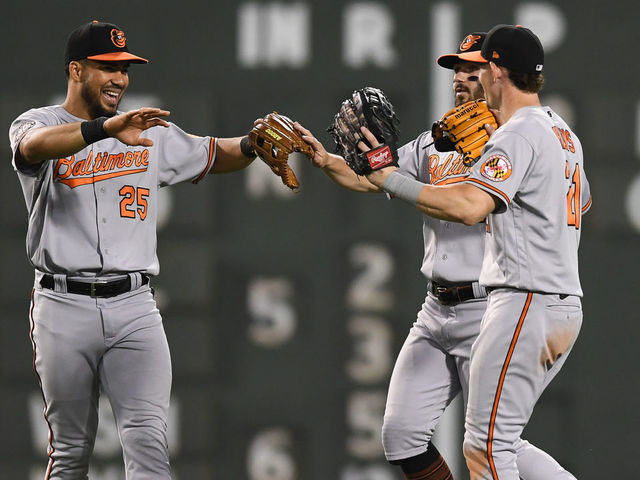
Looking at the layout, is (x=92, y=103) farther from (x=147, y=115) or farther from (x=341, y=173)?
(x=341, y=173)

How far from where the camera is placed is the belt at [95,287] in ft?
10.5

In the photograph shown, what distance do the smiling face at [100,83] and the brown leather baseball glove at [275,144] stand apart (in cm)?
46

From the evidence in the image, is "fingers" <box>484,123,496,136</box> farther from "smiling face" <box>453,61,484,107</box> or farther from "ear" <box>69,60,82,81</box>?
"ear" <box>69,60,82,81</box>

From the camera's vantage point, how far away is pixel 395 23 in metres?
4.21

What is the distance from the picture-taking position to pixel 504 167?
279cm

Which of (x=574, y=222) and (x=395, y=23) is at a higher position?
(x=395, y=23)

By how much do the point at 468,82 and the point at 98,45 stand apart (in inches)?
48.1

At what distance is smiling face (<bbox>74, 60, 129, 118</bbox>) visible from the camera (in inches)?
130

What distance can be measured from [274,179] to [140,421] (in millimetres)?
1330

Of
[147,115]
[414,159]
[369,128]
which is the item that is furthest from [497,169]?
[147,115]

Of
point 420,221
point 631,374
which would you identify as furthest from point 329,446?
point 631,374

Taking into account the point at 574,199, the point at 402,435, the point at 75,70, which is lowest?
the point at 402,435

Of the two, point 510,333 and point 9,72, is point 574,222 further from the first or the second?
point 9,72

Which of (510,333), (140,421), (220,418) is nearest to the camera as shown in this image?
(510,333)
